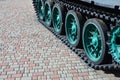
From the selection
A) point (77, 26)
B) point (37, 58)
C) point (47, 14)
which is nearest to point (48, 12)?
point (47, 14)

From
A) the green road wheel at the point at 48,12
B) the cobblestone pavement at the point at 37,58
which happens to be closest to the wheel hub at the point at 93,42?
the cobblestone pavement at the point at 37,58

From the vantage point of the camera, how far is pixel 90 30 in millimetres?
5719

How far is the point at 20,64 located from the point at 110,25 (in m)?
2.31

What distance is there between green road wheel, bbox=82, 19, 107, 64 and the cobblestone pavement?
307mm

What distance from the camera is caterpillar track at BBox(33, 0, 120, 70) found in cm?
473

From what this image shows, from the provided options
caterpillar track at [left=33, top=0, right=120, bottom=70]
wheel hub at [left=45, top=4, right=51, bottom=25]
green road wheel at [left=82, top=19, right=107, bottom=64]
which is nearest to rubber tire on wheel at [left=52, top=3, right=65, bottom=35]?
caterpillar track at [left=33, top=0, right=120, bottom=70]

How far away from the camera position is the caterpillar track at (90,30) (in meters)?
4.73

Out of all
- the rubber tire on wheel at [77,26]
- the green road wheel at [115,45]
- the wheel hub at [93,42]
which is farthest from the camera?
the rubber tire on wheel at [77,26]

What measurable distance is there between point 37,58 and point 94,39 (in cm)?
155

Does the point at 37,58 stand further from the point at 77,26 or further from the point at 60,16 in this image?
the point at 60,16

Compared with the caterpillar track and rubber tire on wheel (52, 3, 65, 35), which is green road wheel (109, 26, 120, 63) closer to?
the caterpillar track

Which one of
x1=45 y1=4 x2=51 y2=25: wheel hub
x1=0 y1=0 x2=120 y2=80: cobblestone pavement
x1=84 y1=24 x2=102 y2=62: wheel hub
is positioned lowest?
x1=0 y1=0 x2=120 y2=80: cobblestone pavement

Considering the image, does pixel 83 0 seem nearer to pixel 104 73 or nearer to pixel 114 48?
pixel 114 48

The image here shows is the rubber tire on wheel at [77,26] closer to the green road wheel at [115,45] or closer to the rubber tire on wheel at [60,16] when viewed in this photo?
the rubber tire on wheel at [60,16]
